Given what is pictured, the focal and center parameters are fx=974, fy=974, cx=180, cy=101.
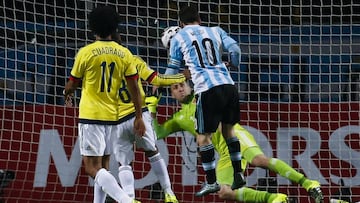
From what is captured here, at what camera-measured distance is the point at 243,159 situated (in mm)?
9289

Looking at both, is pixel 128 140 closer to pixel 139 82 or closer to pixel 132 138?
pixel 132 138

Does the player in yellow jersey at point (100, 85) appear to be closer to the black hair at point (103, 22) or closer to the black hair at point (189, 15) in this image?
the black hair at point (103, 22)

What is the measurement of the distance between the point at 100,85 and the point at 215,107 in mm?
1149

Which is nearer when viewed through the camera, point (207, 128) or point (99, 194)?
point (99, 194)

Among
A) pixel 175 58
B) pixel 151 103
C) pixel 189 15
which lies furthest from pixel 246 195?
pixel 189 15

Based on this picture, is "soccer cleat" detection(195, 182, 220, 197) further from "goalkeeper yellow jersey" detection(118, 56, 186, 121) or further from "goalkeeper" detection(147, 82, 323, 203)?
"goalkeeper yellow jersey" detection(118, 56, 186, 121)

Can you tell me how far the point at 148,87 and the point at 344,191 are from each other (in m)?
2.53

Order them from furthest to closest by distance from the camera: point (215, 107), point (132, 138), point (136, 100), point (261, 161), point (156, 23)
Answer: point (156, 23) < point (261, 161) < point (215, 107) < point (132, 138) < point (136, 100)

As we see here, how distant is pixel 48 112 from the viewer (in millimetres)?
11008

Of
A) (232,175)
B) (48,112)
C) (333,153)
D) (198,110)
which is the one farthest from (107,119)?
(333,153)

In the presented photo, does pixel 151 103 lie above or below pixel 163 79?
below

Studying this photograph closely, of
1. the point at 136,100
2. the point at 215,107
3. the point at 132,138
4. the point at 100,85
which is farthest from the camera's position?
the point at 215,107

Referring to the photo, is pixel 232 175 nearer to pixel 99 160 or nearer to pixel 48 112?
pixel 99 160

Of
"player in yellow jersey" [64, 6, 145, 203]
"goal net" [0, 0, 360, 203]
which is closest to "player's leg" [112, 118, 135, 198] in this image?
"player in yellow jersey" [64, 6, 145, 203]
